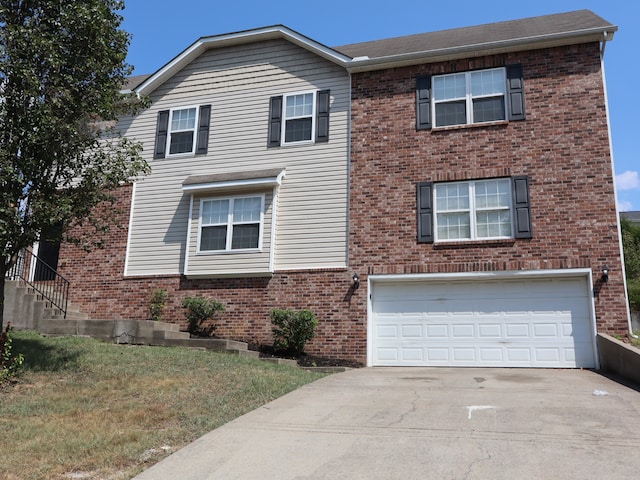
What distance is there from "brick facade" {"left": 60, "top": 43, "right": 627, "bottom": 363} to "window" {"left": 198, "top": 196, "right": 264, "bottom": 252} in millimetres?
939

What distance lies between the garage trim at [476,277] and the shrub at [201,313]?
3805mm

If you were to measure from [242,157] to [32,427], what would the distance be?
32.0ft

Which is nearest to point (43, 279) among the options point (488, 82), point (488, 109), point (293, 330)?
point (293, 330)

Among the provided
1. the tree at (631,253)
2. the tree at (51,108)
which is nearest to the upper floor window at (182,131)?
the tree at (51,108)

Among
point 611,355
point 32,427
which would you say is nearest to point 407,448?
point 32,427

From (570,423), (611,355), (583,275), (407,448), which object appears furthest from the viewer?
(583,275)

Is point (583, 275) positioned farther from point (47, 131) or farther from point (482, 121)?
point (47, 131)

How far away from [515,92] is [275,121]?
6115 millimetres

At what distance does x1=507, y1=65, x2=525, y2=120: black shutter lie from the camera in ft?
44.1

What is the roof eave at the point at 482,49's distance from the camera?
13055 millimetres

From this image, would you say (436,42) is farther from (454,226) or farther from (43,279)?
(43,279)

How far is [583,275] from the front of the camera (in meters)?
12.3

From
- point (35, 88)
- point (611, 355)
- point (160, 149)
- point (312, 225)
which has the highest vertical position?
point (160, 149)

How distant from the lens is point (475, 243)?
42.5 ft
